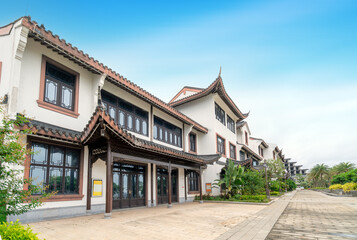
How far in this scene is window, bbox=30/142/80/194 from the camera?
25.1ft

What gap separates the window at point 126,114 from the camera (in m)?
10.8

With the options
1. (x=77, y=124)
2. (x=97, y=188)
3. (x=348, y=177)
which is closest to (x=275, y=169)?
(x=348, y=177)

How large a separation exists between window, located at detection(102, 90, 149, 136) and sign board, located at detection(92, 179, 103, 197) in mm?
2593

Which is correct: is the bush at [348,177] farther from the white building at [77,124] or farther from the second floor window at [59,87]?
the second floor window at [59,87]

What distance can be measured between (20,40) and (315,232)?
9884 millimetres

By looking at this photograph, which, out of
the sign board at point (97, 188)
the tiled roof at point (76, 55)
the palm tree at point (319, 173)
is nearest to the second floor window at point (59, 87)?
the tiled roof at point (76, 55)

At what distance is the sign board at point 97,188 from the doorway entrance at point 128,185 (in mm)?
1305

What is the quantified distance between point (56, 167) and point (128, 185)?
165 inches

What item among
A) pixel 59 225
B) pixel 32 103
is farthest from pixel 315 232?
pixel 32 103

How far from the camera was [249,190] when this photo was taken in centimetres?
1817

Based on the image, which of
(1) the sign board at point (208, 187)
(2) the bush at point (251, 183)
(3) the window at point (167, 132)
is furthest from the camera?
(1) the sign board at point (208, 187)

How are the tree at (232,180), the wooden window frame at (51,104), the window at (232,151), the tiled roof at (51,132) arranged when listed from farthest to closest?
1. the window at (232,151)
2. the tree at (232,180)
3. the wooden window frame at (51,104)
4. the tiled roof at (51,132)

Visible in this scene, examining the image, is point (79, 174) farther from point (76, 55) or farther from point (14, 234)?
point (14, 234)

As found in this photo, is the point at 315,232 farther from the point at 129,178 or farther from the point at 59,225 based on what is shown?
the point at 129,178
